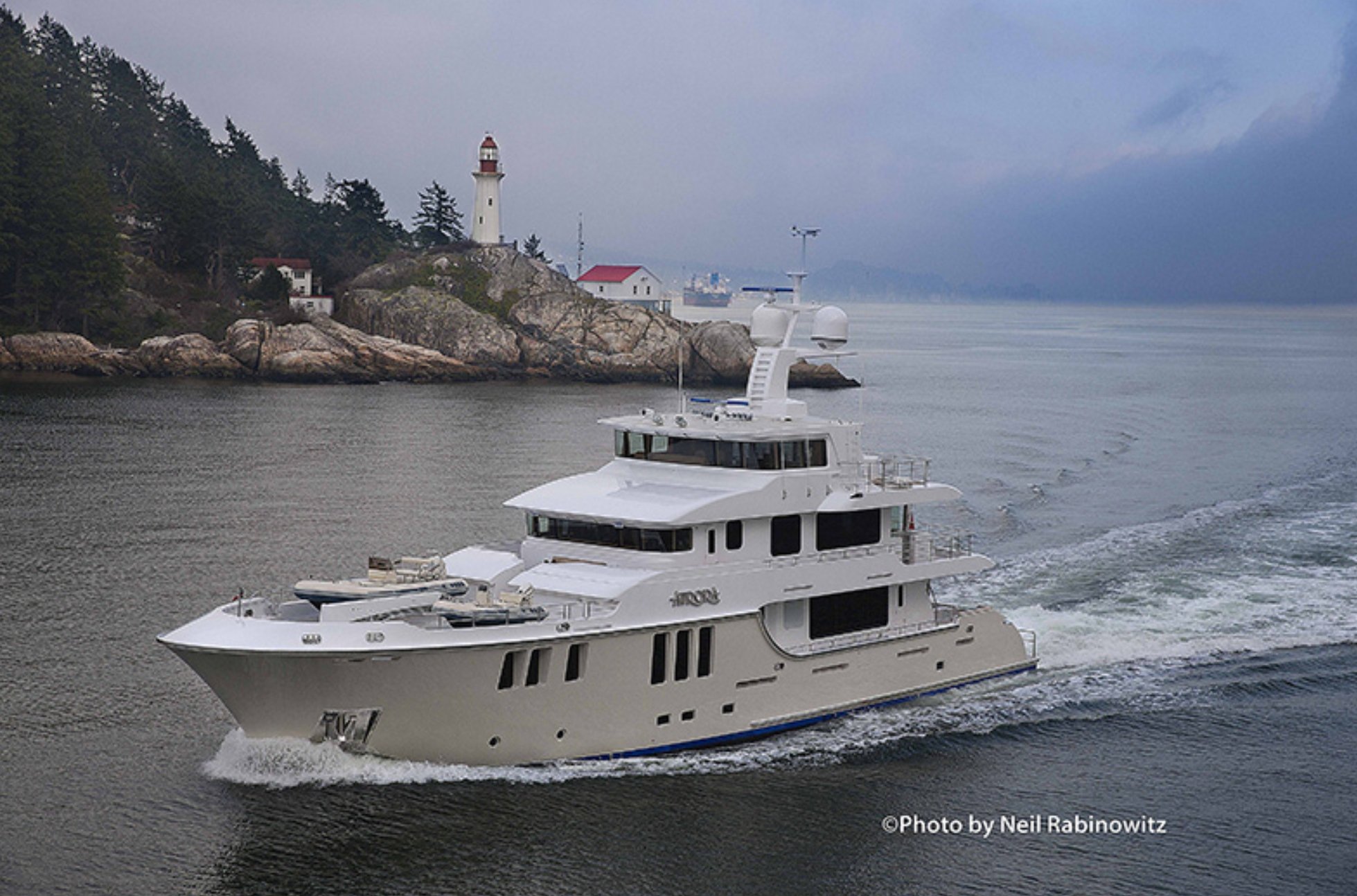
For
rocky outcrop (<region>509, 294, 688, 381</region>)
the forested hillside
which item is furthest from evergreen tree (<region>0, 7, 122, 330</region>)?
rocky outcrop (<region>509, 294, 688, 381</region>)

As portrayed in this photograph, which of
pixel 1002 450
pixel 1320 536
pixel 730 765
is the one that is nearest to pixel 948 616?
pixel 730 765

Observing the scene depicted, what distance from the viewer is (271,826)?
17.8 metres

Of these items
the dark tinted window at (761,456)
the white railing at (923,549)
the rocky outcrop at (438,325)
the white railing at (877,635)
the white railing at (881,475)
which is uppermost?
the rocky outcrop at (438,325)

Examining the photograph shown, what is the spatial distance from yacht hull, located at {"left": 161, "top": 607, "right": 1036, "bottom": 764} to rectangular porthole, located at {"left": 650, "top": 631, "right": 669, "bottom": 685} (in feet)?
0.12

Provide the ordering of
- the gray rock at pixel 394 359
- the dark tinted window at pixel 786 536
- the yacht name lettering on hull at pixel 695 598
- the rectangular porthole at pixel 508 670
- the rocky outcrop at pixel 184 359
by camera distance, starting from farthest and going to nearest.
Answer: the gray rock at pixel 394 359
the rocky outcrop at pixel 184 359
the dark tinted window at pixel 786 536
the yacht name lettering on hull at pixel 695 598
the rectangular porthole at pixel 508 670

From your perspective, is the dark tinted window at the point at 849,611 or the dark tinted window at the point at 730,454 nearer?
the dark tinted window at the point at 730,454

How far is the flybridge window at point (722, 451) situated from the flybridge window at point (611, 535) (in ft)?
5.34

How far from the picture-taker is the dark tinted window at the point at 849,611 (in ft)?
75.3

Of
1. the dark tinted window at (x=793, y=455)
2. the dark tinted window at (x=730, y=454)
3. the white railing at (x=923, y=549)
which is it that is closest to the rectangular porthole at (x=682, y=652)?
the dark tinted window at (x=730, y=454)

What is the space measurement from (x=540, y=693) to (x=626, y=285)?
9523 cm

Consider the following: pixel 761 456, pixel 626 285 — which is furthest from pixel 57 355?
pixel 761 456

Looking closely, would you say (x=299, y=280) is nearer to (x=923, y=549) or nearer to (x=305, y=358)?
(x=305, y=358)

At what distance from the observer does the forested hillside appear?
78.8 metres

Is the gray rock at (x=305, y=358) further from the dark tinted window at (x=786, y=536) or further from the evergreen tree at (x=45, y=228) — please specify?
the dark tinted window at (x=786, y=536)
